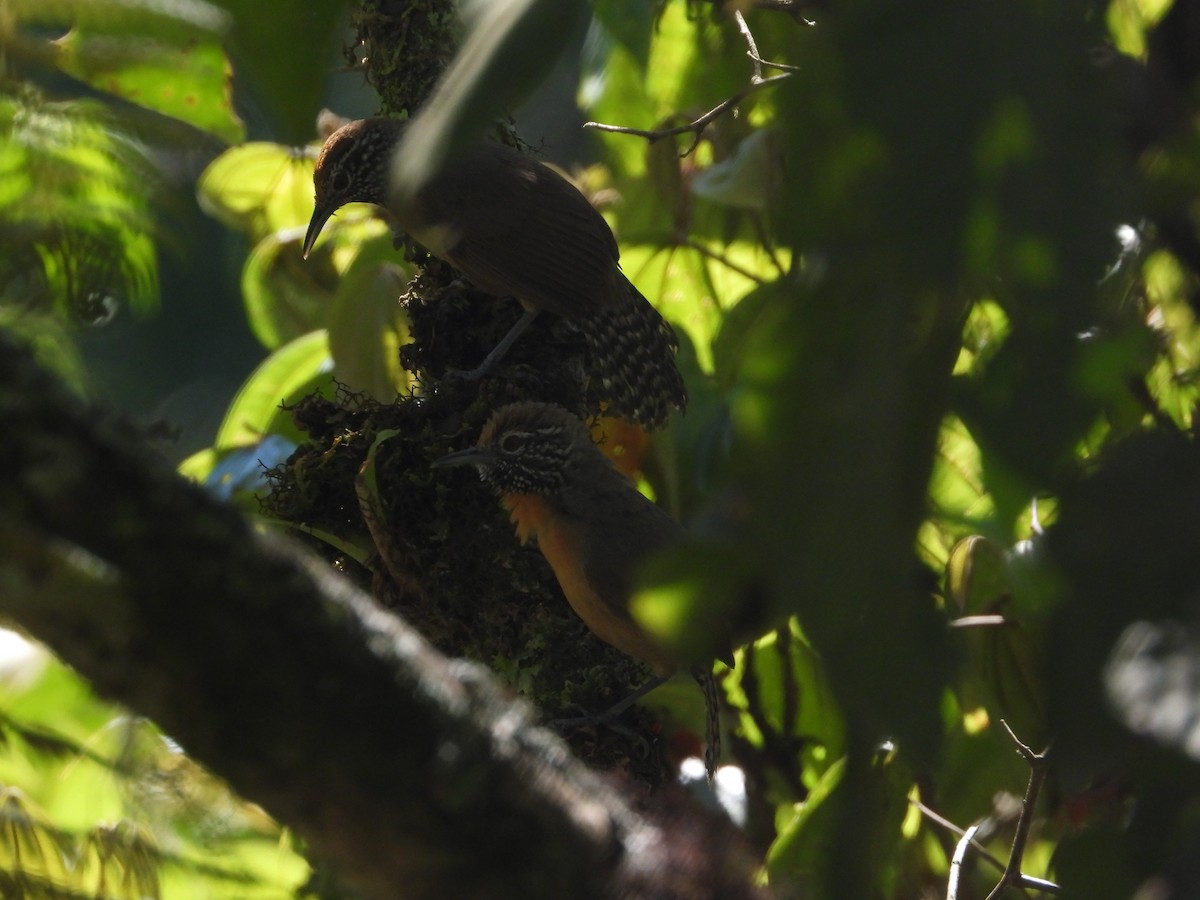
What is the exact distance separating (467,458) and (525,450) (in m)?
0.10

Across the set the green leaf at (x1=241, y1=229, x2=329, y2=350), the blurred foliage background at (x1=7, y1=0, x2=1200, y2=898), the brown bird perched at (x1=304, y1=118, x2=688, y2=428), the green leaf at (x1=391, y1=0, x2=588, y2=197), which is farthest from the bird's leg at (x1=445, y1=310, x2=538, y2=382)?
the green leaf at (x1=391, y1=0, x2=588, y2=197)

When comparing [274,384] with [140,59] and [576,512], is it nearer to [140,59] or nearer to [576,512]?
[576,512]

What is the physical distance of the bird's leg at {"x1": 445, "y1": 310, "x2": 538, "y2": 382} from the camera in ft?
7.44

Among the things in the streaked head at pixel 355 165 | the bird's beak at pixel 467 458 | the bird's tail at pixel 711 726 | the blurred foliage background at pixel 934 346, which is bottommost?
the bird's tail at pixel 711 726

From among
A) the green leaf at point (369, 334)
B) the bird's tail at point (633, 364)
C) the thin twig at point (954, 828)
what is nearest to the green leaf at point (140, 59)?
the thin twig at point (954, 828)

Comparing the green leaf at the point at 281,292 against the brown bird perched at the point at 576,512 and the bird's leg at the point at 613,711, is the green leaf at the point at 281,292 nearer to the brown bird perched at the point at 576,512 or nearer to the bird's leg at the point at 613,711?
the brown bird perched at the point at 576,512

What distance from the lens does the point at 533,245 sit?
98.8 inches

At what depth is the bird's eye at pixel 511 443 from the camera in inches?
82.4

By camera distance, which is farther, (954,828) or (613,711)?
(613,711)

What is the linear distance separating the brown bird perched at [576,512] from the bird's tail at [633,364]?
249mm

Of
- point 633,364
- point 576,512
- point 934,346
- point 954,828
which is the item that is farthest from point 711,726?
point 934,346

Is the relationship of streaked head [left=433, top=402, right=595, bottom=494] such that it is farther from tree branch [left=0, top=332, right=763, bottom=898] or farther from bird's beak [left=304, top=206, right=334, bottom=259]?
tree branch [left=0, top=332, right=763, bottom=898]

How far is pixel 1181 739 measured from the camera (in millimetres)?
375

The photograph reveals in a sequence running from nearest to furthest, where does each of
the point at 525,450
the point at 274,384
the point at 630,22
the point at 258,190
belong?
1. the point at 630,22
2. the point at 525,450
3. the point at 274,384
4. the point at 258,190
